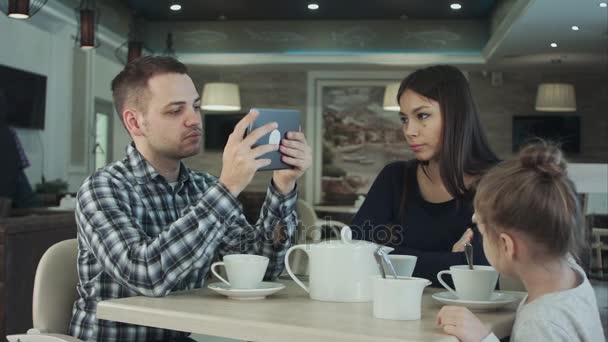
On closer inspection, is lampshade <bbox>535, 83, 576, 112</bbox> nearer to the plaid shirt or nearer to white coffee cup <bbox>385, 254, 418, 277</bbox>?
the plaid shirt

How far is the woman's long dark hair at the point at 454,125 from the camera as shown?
2.15 meters

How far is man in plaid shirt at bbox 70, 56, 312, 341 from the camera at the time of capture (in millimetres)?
1568

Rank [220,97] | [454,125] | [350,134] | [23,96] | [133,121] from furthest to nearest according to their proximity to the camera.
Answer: [350,134] → [220,97] → [23,96] → [454,125] → [133,121]

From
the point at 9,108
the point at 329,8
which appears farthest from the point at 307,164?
the point at 329,8

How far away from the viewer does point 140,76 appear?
191 centimetres

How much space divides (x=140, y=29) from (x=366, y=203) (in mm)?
9278

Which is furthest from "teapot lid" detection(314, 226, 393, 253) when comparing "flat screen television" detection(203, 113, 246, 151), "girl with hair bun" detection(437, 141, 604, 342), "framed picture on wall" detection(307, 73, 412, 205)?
"flat screen television" detection(203, 113, 246, 151)

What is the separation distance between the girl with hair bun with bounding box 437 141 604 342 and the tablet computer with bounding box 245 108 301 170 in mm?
440

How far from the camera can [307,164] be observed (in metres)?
1.73

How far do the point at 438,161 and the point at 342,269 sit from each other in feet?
2.40

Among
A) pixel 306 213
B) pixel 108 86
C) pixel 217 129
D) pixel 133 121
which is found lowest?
pixel 306 213

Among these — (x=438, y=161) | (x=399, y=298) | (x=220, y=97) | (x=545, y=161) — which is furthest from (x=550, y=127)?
(x=399, y=298)

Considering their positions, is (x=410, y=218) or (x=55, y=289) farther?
(x=410, y=218)

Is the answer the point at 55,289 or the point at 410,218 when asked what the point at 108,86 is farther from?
the point at 55,289
